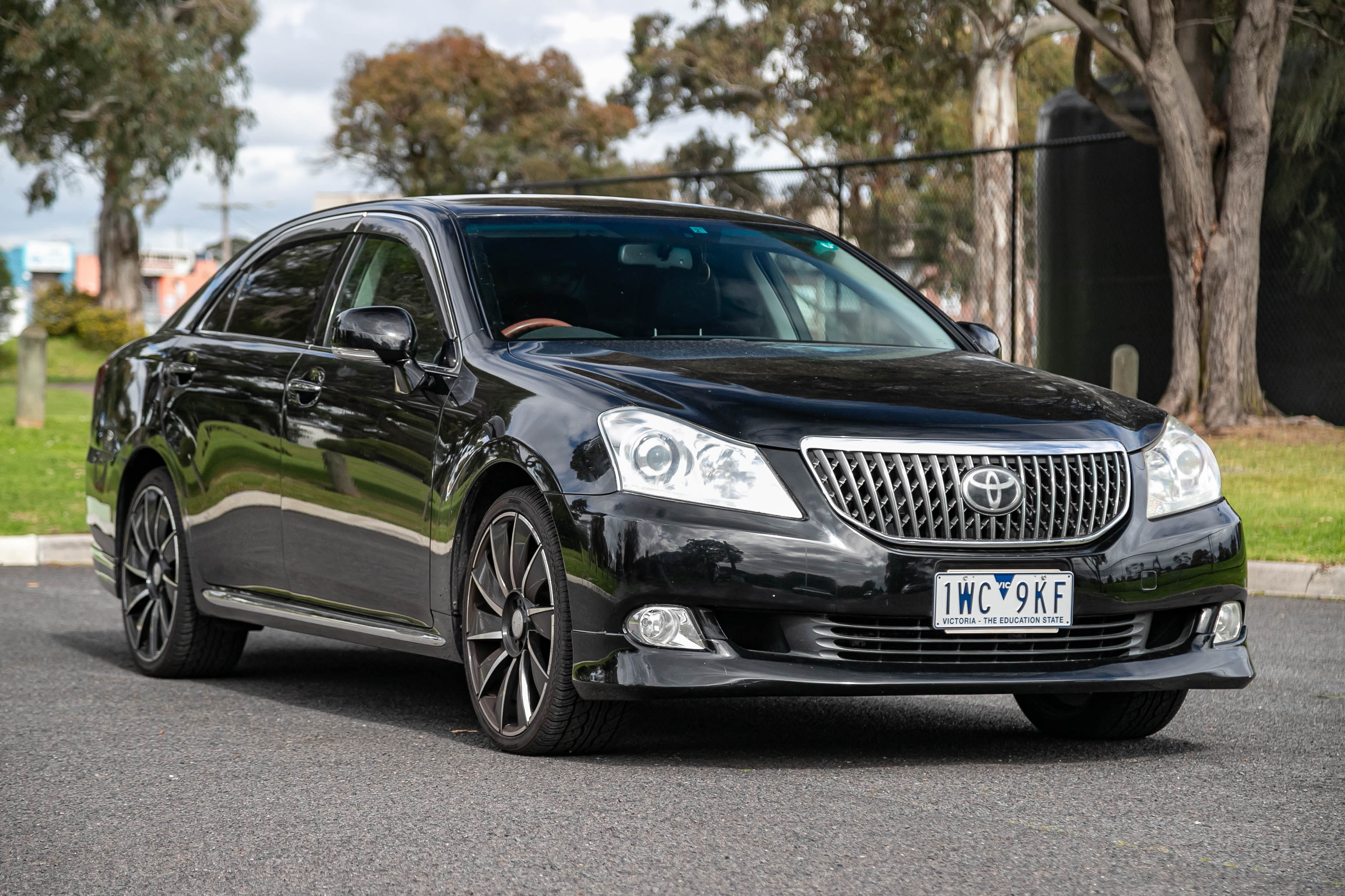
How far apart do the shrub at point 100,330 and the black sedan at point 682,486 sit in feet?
141

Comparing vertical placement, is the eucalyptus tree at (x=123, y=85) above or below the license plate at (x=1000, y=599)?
above

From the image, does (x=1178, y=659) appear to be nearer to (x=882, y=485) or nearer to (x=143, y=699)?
(x=882, y=485)

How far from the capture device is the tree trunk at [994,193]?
76.1ft

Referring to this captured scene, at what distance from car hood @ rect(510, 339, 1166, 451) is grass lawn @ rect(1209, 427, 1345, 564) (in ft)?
12.9

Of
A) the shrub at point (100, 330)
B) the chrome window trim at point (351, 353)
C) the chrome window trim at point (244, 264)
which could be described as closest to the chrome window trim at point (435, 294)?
the chrome window trim at point (351, 353)

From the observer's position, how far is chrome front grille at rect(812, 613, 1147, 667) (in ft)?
16.9

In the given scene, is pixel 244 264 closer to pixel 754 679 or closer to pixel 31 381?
pixel 754 679

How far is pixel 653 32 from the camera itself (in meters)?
50.4

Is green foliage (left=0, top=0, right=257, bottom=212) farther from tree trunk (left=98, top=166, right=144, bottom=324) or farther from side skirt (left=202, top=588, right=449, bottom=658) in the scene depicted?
side skirt (left=202, top=588, right=449, bottom=658)

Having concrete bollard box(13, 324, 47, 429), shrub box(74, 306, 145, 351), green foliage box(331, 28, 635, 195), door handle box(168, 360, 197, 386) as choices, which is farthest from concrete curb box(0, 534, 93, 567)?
green foliage box(331, 28, 635, 195)

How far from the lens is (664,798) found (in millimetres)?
4902

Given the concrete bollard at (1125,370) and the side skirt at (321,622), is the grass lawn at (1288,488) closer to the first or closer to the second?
the concrete bollard at (1125,370)

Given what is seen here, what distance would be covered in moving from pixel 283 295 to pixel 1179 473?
346 cm

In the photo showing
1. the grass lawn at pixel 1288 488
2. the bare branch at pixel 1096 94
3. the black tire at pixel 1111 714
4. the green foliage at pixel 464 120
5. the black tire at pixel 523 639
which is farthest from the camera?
the green foliage at pixel 464 120
